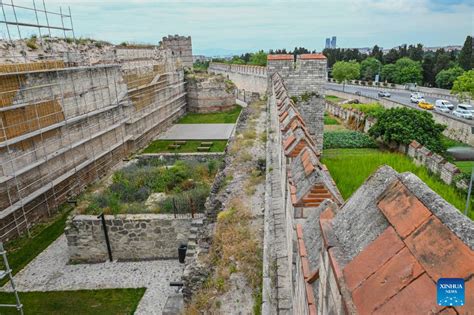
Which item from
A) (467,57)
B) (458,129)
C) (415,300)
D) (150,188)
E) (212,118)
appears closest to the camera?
(415,300)

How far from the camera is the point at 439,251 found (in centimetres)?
124

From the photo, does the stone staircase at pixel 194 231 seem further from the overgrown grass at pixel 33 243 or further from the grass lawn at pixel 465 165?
the grass lawn at pixel 465 165

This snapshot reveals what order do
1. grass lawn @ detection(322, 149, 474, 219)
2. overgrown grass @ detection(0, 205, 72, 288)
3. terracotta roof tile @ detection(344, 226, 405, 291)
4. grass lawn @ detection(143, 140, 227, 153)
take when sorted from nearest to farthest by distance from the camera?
terracotta roof tile @ detection(344, 226, 405, 291)
overgrown grass @ detection(0, 205, 72, 288)
grass lawn @ detection(322, 149, 474, 219)
grass lawn @ detection(143, 140, 227, 153)

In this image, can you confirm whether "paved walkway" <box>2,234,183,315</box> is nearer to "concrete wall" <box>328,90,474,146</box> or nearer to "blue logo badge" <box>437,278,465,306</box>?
"blue logo badge" <box>437,278,465,306</box>

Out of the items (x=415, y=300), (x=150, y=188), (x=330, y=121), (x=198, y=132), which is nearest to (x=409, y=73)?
(x=330, y=121)

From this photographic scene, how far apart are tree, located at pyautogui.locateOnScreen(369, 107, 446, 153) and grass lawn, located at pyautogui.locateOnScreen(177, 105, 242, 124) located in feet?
35.8

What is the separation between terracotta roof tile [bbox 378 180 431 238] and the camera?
4.75 feet

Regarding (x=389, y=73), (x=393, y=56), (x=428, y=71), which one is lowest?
(x=389, y=73)

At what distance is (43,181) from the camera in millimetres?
11797

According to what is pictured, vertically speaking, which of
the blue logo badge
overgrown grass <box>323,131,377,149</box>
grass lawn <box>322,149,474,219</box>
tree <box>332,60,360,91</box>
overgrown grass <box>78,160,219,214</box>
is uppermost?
the blue logo badge

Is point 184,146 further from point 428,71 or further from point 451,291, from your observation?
point 428,71

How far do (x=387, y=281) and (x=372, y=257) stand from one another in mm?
179

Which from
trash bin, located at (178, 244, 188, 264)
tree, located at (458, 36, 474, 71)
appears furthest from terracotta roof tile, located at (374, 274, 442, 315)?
tree, located at (458, 36, 474, 71)

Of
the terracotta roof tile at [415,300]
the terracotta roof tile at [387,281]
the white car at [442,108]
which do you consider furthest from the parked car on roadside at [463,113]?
Answer: the terracotta roof tile at [415,300]
